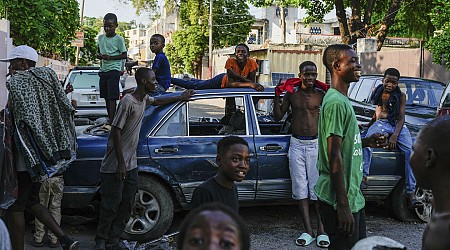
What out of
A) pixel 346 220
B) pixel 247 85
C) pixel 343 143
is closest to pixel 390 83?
pixel 247 85

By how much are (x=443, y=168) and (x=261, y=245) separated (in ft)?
14.0

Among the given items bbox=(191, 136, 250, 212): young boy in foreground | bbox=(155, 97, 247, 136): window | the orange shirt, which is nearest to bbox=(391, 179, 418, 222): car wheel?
bbox=(155, 97, 247, 136): window

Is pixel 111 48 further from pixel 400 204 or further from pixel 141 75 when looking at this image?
pixel 400 204

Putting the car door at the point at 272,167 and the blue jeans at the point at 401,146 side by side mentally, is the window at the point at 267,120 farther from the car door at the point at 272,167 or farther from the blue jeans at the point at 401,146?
the blue jeans at the point at 401,146

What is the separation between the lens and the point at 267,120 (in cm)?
744

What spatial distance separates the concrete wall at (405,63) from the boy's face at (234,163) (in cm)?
1699

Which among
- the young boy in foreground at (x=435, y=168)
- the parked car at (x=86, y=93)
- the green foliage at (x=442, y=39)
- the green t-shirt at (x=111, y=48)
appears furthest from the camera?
the green foliage at (x=442, y=39)

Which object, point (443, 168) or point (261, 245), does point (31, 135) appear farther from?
point (443, 168)

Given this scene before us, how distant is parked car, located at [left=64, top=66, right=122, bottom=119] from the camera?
15.7 m

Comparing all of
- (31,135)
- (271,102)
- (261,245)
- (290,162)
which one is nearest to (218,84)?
(271,102)

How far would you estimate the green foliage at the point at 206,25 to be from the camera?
45.6 m

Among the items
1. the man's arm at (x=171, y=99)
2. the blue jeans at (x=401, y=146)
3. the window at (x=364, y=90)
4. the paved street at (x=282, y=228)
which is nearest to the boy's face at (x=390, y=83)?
the blue jeans at (x=401, y=146)

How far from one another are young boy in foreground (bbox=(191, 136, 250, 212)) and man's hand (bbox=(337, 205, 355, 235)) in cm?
65

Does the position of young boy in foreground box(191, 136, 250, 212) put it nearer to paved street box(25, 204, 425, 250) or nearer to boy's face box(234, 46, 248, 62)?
paved street box(25, 204, 425, 250)
